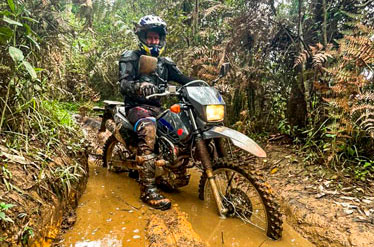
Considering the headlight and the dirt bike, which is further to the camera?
the headlight

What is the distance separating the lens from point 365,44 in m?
2.92

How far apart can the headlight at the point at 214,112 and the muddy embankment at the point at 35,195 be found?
4.84 ft

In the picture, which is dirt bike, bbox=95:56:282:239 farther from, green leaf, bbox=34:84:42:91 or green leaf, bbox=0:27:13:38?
green leaf, bbox=0:27:13:38

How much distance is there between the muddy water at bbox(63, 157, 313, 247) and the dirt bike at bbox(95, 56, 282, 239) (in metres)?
0.12

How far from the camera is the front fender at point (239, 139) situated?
7.40 feet

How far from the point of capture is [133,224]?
→ 8.18 feet

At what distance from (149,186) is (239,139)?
1.17 metres

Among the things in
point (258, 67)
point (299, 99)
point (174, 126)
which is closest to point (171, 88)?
point (174, 126)

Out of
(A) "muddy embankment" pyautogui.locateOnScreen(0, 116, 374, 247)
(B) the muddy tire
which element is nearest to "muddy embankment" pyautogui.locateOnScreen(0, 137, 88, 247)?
(A) "muddy embankment" pyautogui.locateOnScreen(0, 116, 374, 247)

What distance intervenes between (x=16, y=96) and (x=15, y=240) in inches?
61.3

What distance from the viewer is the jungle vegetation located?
2.72m

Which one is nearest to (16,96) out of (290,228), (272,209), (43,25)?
(43,25)

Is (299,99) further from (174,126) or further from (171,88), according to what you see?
(171,88)

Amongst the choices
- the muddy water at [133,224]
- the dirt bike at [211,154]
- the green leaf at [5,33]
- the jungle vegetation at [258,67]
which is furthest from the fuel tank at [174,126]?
the green leaf at [5,33]
